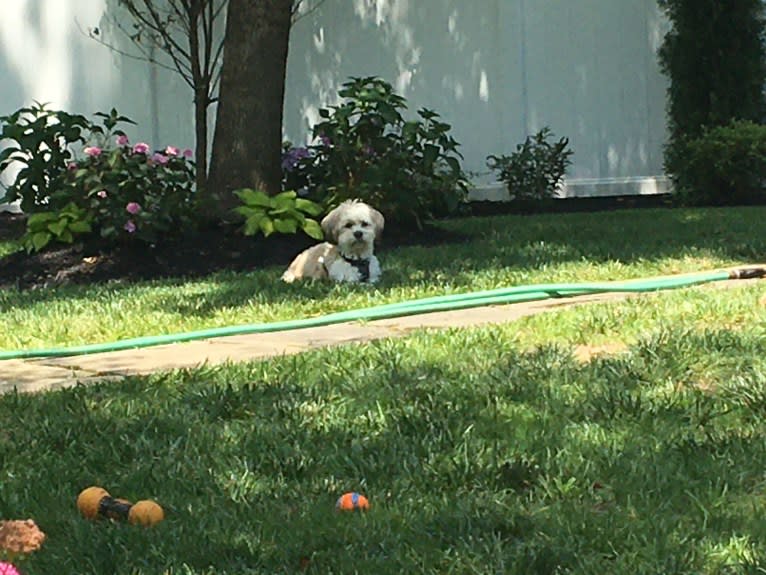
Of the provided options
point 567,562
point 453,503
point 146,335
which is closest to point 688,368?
point 453,503

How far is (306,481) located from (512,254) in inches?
209

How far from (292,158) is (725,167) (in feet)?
13.6

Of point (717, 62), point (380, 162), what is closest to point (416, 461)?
point (380, 162)

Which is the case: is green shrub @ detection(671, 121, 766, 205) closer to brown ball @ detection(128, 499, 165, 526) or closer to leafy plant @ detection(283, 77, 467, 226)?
leafy plant @ detection(283, 77, 467, 226)

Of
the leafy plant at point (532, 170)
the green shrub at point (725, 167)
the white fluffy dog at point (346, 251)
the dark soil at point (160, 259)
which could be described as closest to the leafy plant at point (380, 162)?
the dark soil at point (160, 259)

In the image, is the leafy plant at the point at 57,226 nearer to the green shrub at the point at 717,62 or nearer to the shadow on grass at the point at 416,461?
the shadow on grass at the point at 416,461

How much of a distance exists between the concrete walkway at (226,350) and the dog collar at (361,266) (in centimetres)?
122

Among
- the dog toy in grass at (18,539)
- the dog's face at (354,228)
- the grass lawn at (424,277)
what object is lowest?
the dog toy in grass at (18,539)

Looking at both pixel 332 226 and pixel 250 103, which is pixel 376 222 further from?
pixel 250 103

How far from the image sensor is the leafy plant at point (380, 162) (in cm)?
923

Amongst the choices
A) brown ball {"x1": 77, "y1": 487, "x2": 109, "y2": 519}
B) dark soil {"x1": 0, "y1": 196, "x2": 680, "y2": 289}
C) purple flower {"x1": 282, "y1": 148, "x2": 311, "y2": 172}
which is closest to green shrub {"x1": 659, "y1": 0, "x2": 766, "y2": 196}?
purple flower {"x1": 282, "y1": 148, "x2": 311, "y2": 172}

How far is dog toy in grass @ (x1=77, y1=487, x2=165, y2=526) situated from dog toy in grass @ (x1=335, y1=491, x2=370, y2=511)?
0.40 metres

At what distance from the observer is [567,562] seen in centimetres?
265

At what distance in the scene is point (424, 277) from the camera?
294 inches
